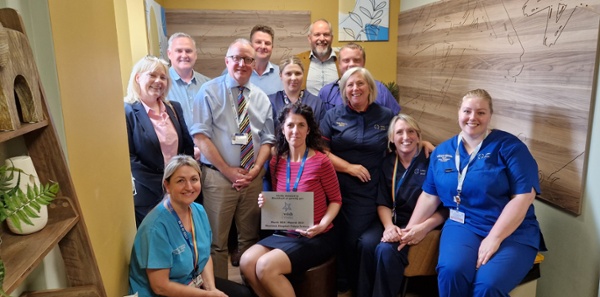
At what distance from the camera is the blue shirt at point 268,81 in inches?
129

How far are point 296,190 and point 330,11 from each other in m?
2.68

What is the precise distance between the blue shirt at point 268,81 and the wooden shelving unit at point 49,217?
2.32 m

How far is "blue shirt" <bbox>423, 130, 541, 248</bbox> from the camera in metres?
1.97

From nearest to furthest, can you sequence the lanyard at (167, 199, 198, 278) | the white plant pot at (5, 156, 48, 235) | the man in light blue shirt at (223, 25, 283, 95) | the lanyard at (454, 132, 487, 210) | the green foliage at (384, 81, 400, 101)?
1. the white plant pot at (5, 156, 48, 235)
2. the lanyard at (167, 199, 198, 278)
3. the lanyard at (454, 132, 487, 210)
4. the man in light blue shirt at (223, 25, 283, 95)
5. the green foliage at (384, 81, 400, 101)

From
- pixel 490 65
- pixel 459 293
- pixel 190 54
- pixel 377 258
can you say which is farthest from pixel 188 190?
pixel 490 65

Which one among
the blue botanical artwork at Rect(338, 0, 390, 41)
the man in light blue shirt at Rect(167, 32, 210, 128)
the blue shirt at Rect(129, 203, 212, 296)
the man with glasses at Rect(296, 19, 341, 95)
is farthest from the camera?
the blue botanical artwork at Rect(338, 0, 390, 41)

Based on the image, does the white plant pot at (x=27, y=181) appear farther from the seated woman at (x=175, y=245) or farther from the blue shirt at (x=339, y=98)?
the blue shirt at (x=339, y=98)

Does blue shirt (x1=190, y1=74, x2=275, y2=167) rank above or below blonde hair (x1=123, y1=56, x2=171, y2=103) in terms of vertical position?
below

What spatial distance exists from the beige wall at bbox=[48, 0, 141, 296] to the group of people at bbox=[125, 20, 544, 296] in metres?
Result: 0.15

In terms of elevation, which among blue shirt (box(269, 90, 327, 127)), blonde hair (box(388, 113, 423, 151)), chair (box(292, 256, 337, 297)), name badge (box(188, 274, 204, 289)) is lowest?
chair (box(292, 256, 337, 297))

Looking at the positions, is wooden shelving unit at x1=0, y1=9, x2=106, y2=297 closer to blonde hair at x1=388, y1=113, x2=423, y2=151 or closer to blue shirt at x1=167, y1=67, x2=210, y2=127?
blonde hair at x1=388, y1=113, x2=423, y2=151

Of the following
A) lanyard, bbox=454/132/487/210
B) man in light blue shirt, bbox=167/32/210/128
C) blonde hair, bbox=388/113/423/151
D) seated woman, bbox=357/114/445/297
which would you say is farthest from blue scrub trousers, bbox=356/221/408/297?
man in light blue shirt, bbox=167/32/210/128

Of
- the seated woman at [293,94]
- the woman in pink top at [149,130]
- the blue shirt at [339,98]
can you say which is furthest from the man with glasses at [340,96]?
the woman in pink top at [149,130]

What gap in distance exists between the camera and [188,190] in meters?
1.79
